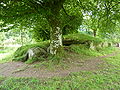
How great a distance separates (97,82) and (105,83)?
0.77ft

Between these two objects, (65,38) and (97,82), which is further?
(65,38)

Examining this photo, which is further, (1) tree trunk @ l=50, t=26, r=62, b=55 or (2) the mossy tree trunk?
(1) tree trunk @ l=50, t=26, r=62, b=55

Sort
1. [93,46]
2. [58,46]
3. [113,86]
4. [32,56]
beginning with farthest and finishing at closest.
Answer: [93,46] < [32,56] < [58,46] < [113,86]

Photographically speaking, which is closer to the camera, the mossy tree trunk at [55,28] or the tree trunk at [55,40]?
the mossy tree trunk at [55,28]

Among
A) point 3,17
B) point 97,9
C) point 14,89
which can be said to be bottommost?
point 14,89

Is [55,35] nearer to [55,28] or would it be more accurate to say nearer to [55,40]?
[55,40]

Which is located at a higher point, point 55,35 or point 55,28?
point 55,28

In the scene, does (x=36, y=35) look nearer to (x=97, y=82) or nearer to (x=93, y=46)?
(x=93, y=46)

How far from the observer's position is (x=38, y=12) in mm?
3764

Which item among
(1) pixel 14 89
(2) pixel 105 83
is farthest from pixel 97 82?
(1) pixel 14 89

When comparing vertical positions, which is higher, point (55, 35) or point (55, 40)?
point (55, 35)

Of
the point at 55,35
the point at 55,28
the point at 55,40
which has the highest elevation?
the point at 55,28

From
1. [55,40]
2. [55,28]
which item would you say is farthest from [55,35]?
[55,28]

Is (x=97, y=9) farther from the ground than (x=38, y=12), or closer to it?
farther from the ground
